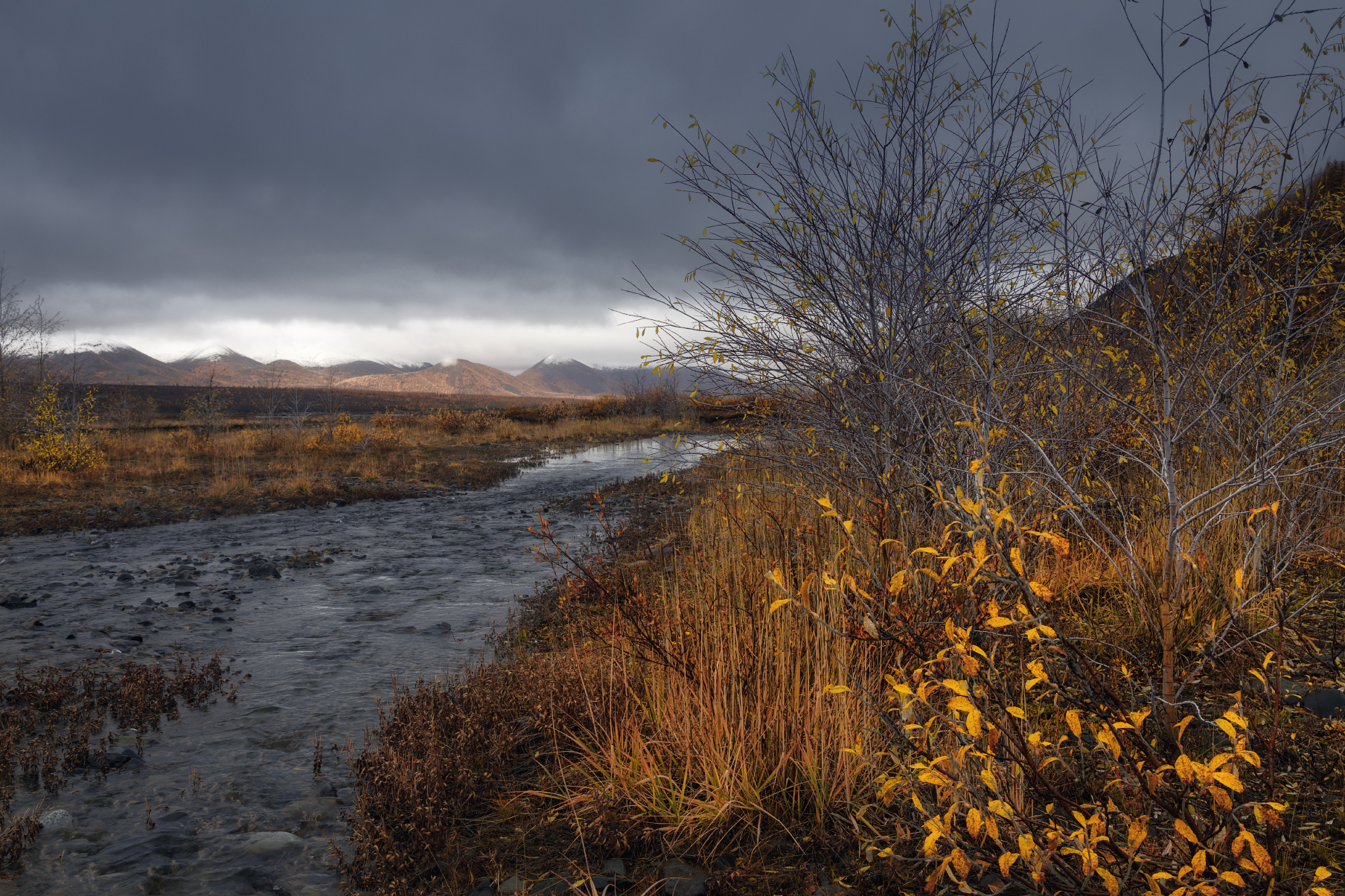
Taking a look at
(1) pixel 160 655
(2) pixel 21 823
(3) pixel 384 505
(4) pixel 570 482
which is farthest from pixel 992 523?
(4) pixel 570 482

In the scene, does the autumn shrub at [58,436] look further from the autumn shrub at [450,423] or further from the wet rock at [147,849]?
the wet rock at [147,849]

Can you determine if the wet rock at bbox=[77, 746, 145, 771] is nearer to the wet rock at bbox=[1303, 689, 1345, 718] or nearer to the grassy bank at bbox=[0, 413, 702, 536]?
the grassy bank at bbox=[0, 413, 702, 536]

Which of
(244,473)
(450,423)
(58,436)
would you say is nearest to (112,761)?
(244,473)

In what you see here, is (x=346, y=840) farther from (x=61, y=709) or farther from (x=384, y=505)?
(x=384, y=505)

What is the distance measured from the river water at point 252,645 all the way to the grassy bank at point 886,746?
52 centimetres

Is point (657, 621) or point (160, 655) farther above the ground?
point (657, 621)

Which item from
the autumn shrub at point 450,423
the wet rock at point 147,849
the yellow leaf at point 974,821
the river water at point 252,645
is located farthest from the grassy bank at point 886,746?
the autumn shrub at point 450,423

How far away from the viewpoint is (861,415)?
188 inches

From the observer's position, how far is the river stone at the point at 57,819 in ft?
10.8

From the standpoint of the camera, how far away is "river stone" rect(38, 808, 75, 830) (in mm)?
3283

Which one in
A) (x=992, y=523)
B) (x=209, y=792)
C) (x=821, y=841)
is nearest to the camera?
(x=992, y=523)

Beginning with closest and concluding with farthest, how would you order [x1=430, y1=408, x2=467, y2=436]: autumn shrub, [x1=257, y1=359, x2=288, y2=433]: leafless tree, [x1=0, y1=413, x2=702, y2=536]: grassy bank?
1. [x1=0, y1=413, x2=702, y2=536]: grassy bank
2. [x1=257, y1=359, x2=288, y2=433]: leafless tree
3. [x1=430, y1=408, x2=467, y2=436]: autumn shrub

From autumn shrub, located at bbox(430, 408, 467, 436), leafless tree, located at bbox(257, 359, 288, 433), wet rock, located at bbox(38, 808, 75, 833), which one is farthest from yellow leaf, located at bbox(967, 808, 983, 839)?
autumn shrub, located at bbox(430, 408, 467, 436)

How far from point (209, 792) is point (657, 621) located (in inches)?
104
